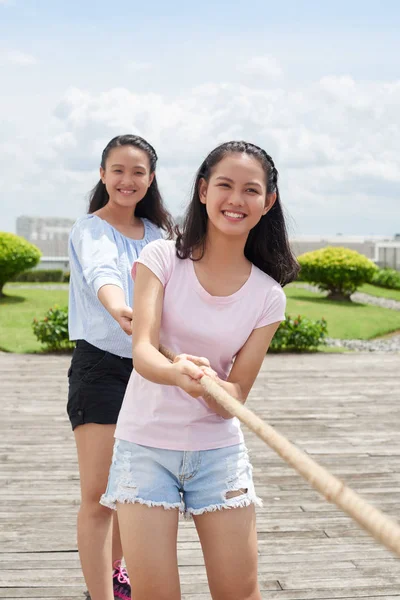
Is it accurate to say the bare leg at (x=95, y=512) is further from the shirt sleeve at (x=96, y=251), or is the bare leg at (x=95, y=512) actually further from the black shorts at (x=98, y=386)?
the shirt sleeve at (x=96, y=251)

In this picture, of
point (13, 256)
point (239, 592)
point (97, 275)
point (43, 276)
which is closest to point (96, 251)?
A: point (97, 275)

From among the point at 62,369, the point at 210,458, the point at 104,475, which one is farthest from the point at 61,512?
the point at 62,369

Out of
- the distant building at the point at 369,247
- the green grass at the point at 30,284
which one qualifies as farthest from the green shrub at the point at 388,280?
the green grass at the point at 30,284

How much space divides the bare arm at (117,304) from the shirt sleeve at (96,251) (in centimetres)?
3

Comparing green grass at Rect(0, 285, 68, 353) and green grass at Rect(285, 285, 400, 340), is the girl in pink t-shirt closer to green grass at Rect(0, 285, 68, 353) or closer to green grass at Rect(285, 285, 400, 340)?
green grass at Rect(0, 285, 68, 353)

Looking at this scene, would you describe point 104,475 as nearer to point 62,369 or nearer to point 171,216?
point 171,216

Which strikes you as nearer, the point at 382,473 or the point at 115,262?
the point at 115,262

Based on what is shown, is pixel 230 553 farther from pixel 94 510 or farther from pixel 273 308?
pixel 94 510

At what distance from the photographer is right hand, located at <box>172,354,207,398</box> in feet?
6.30

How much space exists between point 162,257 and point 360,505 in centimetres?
119

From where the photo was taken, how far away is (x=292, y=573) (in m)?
3.60

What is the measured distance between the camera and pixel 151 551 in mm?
2031

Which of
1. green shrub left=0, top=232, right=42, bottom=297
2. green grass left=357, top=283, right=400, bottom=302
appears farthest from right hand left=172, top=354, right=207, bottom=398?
green grass left=357, top=283, right=400, bottom=302

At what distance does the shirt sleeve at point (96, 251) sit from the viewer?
276 cm
